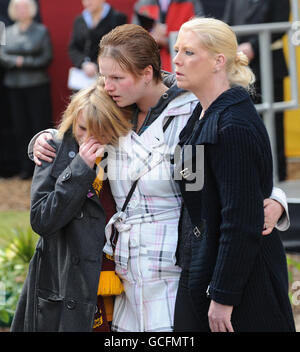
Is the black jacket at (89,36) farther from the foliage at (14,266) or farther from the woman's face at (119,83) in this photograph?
Answer: the woman's face at (119,83)

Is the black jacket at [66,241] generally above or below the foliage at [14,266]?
above

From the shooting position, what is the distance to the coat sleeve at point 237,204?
230 centimetres

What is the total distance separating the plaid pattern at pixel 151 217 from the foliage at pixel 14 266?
183cm

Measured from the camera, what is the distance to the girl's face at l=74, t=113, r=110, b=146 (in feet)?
8.73

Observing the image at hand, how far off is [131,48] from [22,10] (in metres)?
5.77

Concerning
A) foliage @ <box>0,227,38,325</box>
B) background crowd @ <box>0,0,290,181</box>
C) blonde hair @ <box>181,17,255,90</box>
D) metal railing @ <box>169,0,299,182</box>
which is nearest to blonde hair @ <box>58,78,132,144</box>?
blonde hair @ <box>181,17,255,90</box>

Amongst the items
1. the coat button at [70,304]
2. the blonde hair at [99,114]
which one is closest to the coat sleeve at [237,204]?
the blonde hair at [99,114]

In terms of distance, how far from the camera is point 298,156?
838 centimetres

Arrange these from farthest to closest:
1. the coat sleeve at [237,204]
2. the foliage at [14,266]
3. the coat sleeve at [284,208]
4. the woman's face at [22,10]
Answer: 1. the woman's face at [22,10]
2. the foliage at [14,266]
3. the coat sleeve at [284,208]
4. the coat sleeve at [237,204]

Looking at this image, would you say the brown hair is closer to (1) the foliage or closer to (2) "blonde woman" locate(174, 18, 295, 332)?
(2) "blonde woman" locate(174, 18, 295, 332)

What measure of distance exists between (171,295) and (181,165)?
1.64ft

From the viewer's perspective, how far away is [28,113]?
8.83 m

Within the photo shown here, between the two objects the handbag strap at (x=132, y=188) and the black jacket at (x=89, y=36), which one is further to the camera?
the black jacket at (x=89, y=36)

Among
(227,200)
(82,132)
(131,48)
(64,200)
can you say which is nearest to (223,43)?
(131,48)
